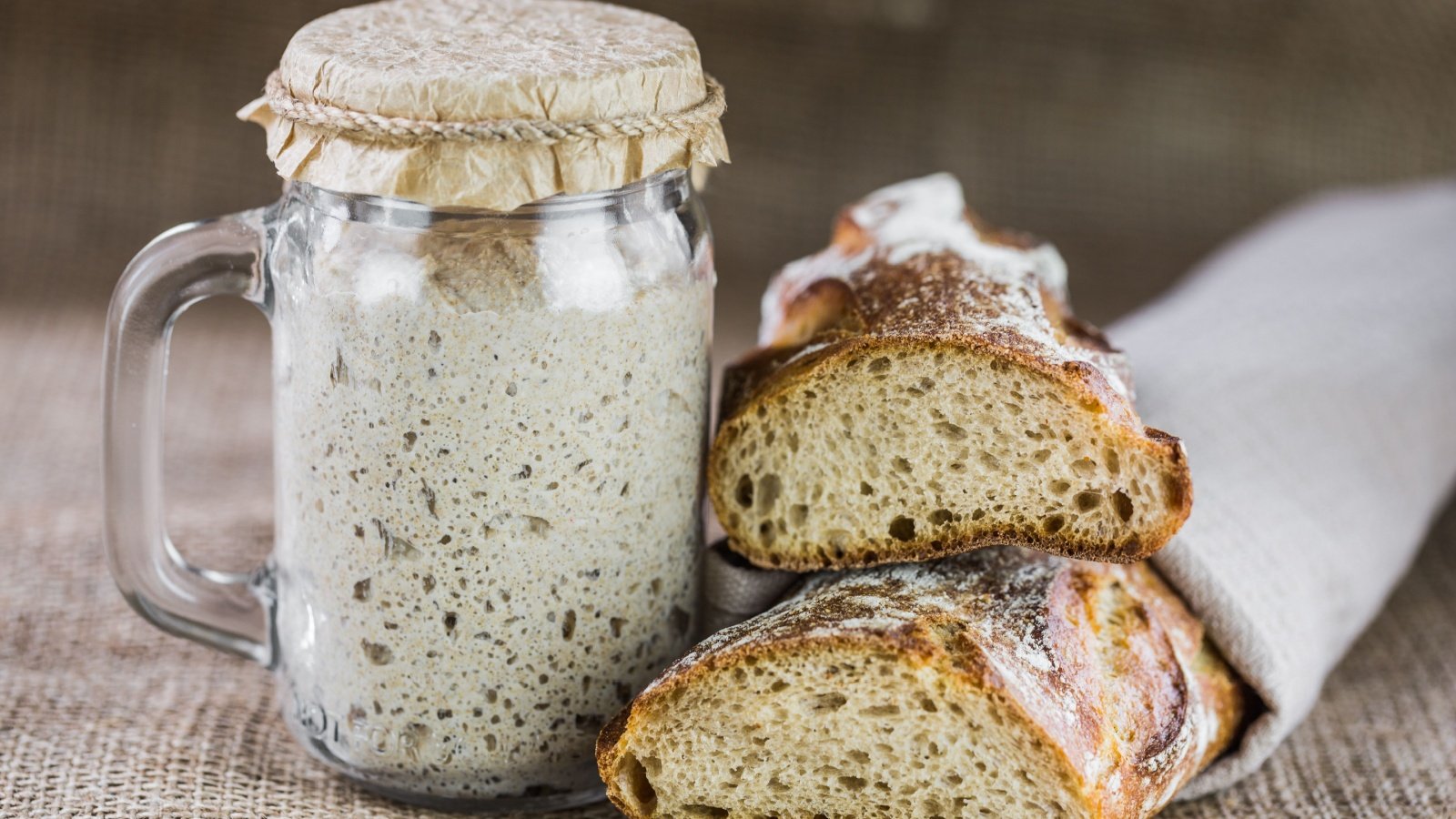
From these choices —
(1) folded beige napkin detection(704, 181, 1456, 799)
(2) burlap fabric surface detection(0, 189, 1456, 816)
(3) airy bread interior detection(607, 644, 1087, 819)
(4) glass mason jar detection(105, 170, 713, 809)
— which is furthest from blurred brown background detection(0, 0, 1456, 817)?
(3) airy bread interior detection(607, 644, 1087, 819)

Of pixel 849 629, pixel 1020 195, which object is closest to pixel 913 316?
pixel 849 629

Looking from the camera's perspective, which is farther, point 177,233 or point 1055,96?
point 1055,96

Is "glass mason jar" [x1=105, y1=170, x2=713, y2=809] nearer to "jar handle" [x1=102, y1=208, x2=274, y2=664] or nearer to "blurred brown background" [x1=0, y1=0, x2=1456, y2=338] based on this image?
"jar handle" [x1=102, y1=208, x2=274, y2=664]

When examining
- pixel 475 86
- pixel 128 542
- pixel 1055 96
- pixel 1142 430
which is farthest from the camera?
pixel 1055 96

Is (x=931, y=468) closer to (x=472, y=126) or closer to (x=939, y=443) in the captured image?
(x=939, y=443)

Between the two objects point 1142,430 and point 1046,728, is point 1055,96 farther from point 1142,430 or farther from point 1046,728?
point 1046,728

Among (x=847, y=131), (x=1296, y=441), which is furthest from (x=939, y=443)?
(x=847, y=131)

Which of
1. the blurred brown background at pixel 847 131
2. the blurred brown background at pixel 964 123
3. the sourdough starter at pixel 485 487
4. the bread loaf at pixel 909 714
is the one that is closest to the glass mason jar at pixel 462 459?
the sourdough starter at pixel 485 487

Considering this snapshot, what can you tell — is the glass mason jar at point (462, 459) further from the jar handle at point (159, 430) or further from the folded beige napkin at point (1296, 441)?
the folded beige napkin at point (1296, 441)
